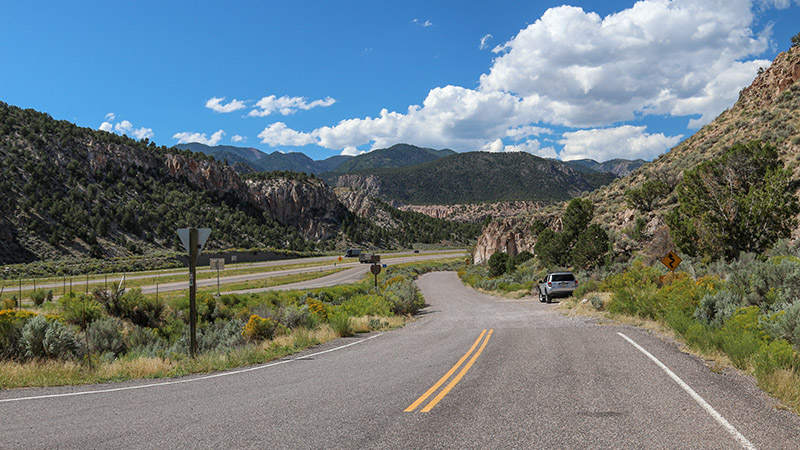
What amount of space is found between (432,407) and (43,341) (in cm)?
1011

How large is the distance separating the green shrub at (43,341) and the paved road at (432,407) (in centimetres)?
369

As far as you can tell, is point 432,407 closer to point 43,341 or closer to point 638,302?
point 43,341

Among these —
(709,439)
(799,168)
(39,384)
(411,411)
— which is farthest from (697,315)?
(799,168)

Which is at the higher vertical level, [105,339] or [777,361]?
[777,361]

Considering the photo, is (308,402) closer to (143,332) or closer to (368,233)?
(143,332)

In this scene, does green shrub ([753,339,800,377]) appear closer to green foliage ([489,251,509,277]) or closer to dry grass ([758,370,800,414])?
dry grass ([758,370,800,414])

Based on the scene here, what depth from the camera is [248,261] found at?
8119 cm

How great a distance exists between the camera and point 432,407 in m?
5.98

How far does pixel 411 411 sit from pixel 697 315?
9876mm

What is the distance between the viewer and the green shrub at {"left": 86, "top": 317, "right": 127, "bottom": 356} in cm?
1430

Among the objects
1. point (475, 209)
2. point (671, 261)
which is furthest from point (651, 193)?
point (475, 209)

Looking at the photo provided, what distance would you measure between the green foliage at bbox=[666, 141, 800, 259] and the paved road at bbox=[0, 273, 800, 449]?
18.5 metres

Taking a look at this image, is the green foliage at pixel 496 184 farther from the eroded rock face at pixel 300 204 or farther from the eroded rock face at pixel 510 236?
the eroded rock face at pixel 510 236

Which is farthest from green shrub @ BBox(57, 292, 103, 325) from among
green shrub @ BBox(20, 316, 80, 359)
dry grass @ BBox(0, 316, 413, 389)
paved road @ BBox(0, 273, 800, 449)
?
paved road @ BBox(0, 273, 800, 449)
